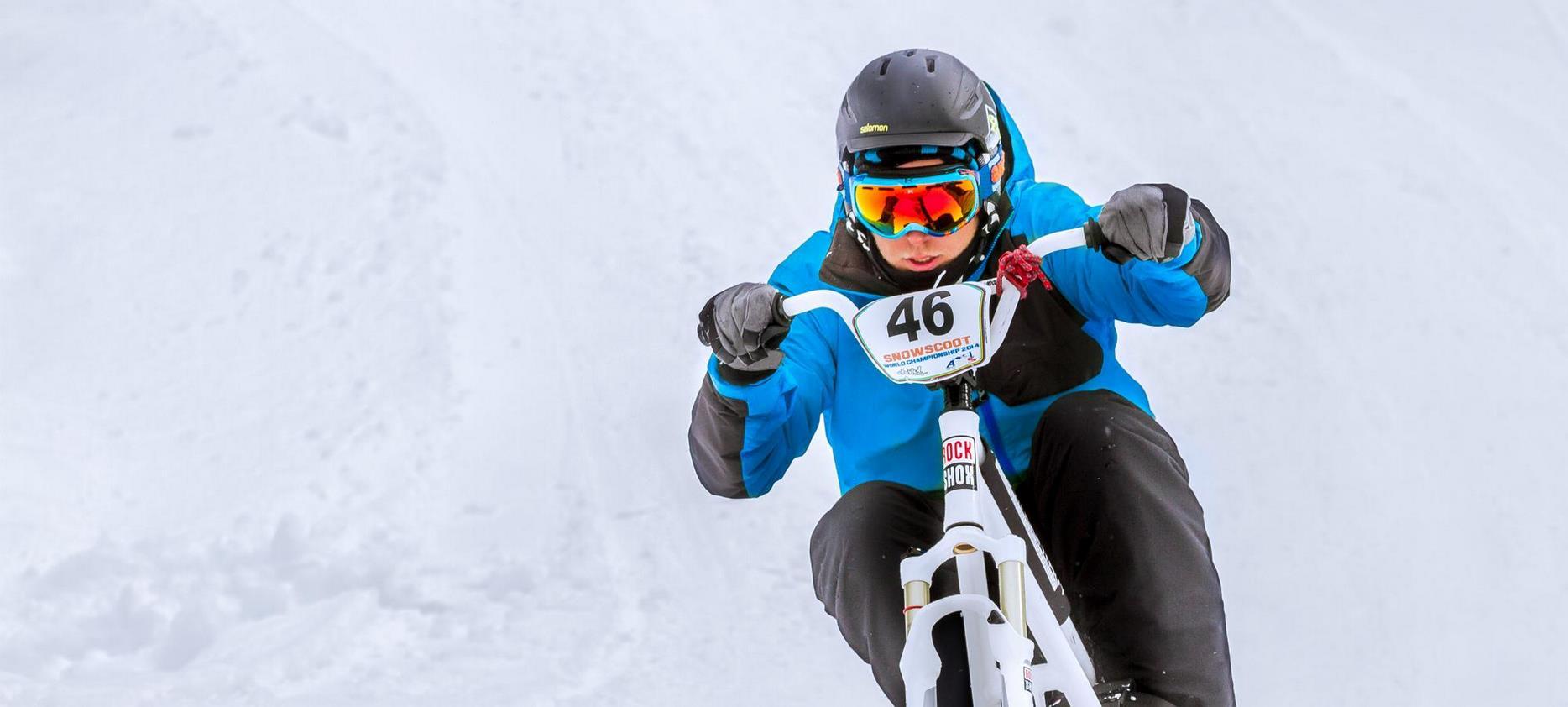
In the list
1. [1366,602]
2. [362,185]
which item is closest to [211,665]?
[362,185]

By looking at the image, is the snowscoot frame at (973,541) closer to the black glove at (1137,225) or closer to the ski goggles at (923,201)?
the black glove at (1137,225)

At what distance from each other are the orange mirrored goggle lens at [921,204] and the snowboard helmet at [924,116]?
0.08 meters

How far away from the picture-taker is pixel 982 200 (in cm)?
338

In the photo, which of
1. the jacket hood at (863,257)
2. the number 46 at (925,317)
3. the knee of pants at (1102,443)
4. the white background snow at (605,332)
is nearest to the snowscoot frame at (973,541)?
the number 46 at (925,317)

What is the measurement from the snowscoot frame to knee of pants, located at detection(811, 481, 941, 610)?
223 mm

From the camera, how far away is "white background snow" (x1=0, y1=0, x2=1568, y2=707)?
4.85 meters

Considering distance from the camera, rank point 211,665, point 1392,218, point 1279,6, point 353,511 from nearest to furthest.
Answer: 1. point 211,665
2. point 353,511
3. point 1392,218
4. point 1279,6

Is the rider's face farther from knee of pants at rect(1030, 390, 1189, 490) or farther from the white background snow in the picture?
the white background snow

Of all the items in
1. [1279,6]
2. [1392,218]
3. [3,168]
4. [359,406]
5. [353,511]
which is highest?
[1279,6]

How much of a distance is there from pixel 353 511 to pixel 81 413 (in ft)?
4.20

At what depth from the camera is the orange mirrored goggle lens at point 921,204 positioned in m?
3.27

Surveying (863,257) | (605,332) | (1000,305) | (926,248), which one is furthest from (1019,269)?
(605,332)

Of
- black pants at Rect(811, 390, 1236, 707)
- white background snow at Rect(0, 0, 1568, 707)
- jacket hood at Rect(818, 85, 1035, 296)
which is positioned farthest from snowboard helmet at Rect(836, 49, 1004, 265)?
white background snow at Rect(0, 0, 1568, 707)

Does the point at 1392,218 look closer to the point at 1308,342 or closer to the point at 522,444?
the point at 1308,342
